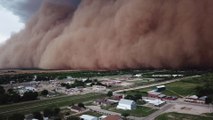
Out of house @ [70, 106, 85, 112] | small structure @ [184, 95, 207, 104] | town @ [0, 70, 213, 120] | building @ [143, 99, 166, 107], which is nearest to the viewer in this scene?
town @ [0, 70, 213, 120]

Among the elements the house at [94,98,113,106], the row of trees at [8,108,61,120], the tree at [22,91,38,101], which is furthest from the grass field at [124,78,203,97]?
the row of trees at [8,108,61,120]

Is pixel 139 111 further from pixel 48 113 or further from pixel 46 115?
pixel 46 115

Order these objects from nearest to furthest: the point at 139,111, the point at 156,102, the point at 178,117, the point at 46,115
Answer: the point at 178,117 → the point at 46,115 → the point at 139,111 → the point at 156,102

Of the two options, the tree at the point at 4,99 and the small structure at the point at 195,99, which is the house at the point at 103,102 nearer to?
the small structure at the point at 195,99

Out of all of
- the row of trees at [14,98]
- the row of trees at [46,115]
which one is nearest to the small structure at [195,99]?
the row of trees at [46,115]

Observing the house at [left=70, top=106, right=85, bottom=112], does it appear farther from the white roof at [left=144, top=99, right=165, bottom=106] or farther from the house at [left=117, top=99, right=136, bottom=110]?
the white roof at [left=144, top=99, right=165, bottom=106]

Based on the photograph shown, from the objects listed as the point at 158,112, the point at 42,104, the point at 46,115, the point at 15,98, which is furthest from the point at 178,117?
the point at 15,98

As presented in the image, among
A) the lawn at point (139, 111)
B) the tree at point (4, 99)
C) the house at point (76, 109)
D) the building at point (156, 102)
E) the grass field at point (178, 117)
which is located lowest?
the grass field at point (178, 117)

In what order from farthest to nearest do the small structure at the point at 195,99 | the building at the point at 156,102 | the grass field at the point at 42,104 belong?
the small structure at the point at 195,99, the building at the point at 156,102, the grass field at the point at 42,104

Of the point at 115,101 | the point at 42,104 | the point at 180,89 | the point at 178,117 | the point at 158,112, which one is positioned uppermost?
the point at 180,89
